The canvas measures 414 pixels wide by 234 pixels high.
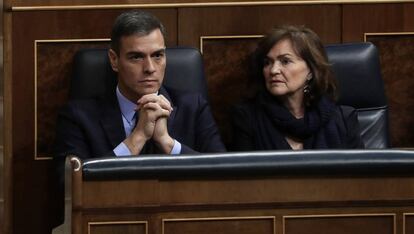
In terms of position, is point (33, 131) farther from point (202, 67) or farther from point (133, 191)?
point (133, 191)

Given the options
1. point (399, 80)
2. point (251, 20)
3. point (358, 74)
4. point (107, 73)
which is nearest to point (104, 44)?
point (107, 73)

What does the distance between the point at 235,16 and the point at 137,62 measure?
42cm

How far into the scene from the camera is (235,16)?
2.79 m

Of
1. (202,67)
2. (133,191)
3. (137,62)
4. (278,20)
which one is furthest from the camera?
(278,20)

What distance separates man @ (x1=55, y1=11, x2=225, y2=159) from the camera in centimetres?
241

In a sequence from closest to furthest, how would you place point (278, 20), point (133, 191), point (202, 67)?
point (133, 191), point (202, 67), point (278, 20)

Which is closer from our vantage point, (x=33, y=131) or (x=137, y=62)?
(x=137, y=62)

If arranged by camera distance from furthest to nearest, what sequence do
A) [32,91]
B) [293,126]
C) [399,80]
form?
1. [399,80]
2. [32,91]
3. [293,126]

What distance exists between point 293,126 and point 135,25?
1.54 feet

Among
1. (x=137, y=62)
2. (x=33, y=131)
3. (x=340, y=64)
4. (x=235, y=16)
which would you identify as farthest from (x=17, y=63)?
(x=340, y=64)

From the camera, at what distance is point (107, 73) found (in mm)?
2594

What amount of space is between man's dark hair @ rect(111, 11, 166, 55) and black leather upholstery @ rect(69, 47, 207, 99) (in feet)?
0.36

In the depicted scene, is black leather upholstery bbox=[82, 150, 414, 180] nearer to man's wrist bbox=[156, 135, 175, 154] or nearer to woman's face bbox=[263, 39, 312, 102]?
man's wrist bbox=[156, 135, 175, 154]

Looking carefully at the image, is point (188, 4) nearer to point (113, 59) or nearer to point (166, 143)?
point (113, 59)
